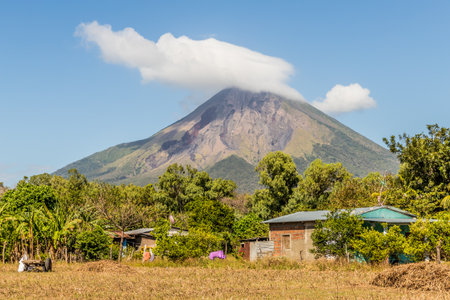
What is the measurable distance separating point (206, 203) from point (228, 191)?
2698 cm

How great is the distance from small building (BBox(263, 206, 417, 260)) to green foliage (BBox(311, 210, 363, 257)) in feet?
3.80

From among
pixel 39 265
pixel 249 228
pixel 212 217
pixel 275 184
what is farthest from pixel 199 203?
pixel 39 265

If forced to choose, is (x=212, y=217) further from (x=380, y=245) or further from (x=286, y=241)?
(x=380, y=245)

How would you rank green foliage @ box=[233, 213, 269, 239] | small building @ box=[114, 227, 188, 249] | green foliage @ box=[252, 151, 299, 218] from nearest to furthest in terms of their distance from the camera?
small building @ box=[114, 227, 188, 249] < green foliage @ box=[233, 213, 269, 239] < green foliage @ box=[252, 151, 299, 218]

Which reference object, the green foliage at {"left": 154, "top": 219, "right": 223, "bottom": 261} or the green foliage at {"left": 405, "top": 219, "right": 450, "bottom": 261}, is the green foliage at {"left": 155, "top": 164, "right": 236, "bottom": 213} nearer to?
the green foliage at {"left": 154, "top": 219, "right": 223, "bottom": 261}

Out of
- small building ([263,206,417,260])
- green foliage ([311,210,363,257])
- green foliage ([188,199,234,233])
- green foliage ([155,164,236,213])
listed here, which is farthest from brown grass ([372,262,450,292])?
green foliage ([155,164,236,213])

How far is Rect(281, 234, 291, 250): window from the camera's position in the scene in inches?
1373

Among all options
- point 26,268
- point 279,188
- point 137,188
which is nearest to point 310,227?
point 26,268

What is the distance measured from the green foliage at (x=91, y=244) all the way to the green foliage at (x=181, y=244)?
3.54 m

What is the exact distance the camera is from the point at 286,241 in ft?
115

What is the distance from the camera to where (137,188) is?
82.3 m

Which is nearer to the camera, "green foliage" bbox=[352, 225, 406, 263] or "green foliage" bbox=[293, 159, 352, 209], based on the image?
"green foliage" bbox=[352, 225, 406, 263]

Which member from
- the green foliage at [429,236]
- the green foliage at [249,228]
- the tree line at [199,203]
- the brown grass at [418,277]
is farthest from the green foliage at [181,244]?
the green foliage at [249,228]

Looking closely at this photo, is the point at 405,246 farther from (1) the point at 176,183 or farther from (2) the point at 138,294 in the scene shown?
(1) the point at 176,183
